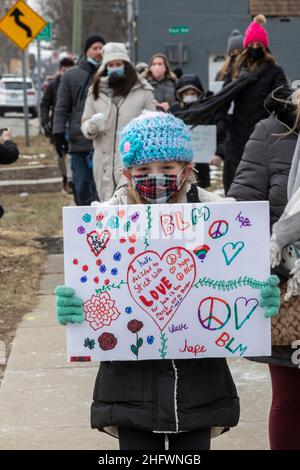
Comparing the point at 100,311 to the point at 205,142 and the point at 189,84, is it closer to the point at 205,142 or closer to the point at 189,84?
the point at 205,142

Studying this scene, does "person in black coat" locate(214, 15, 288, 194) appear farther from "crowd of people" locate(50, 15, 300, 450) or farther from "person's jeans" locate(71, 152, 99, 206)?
"crowd of people" locate(50, 15, 300, 450)

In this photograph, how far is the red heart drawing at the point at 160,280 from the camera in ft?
12.1

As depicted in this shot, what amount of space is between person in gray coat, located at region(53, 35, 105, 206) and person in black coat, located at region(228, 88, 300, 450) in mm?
5809

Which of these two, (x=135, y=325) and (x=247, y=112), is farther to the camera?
(x=247, y=112)

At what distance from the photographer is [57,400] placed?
6066mm

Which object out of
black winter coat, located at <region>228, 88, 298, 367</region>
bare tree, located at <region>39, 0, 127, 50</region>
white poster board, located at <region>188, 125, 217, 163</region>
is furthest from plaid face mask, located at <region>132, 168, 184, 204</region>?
bare tree, located at <region>39, 0, 127, 50</region>

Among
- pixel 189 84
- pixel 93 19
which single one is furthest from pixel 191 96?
pixel 93 19

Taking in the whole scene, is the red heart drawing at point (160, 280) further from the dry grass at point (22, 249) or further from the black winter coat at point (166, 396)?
the dry grass at point (22, 249)

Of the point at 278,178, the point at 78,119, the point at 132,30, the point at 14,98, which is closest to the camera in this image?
the point at 278,178

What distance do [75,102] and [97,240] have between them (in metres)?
6.82
